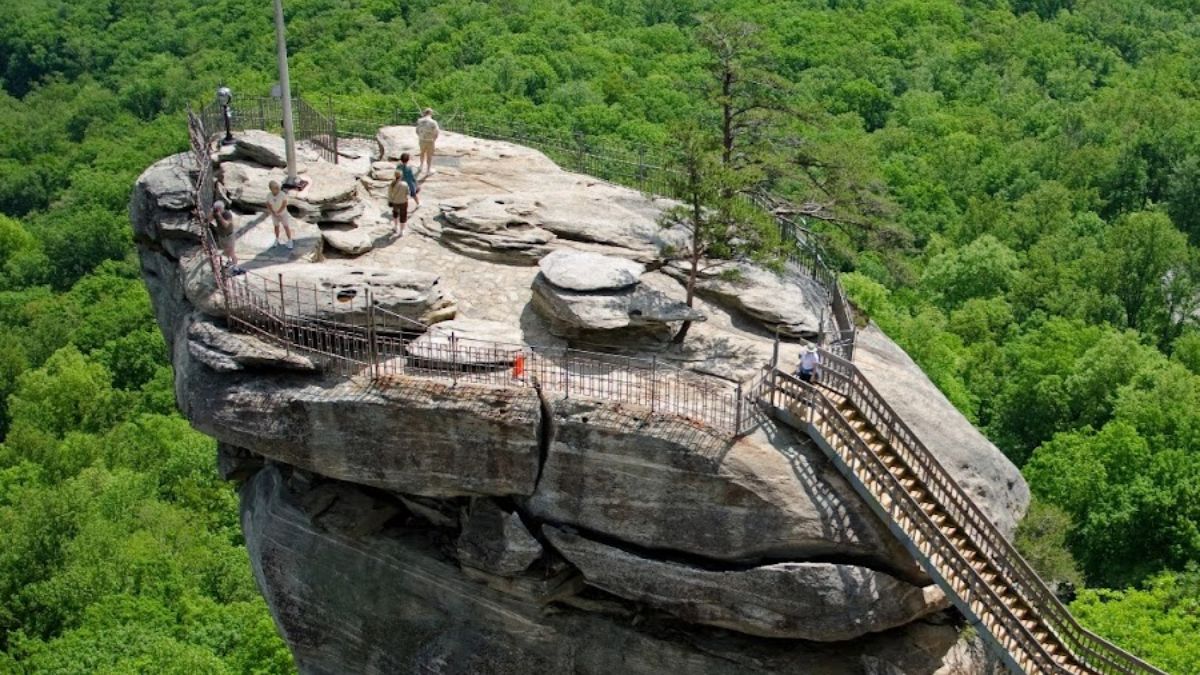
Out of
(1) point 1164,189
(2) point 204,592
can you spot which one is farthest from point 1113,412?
(2) point 204,592

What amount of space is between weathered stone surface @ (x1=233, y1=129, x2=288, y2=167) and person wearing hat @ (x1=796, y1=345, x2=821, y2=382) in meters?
14.5

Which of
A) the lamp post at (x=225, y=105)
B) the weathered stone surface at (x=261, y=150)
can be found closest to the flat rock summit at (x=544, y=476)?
the weathered stone surface at (x=261, y=150)

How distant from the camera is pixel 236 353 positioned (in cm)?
2914

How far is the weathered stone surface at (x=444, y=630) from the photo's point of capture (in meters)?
27.5

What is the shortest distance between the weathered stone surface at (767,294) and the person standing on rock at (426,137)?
312 inches

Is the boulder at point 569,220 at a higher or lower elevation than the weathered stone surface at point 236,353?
higher

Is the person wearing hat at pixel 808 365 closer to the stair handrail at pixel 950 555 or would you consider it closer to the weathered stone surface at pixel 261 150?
the stair handrail at pixel 950 555

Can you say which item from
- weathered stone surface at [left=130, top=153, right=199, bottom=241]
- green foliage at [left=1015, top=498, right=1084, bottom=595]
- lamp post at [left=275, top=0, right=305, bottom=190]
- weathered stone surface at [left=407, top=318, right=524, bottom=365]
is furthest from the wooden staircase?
weathered stone surface at [left=130, top=153, right=199, bottom=241]

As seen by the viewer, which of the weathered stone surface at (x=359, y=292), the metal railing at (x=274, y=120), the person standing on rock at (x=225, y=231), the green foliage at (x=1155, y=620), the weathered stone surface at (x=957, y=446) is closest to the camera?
the weathered stone surface at (x=957, y=446)

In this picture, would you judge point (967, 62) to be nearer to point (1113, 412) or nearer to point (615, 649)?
point (1113, 412)

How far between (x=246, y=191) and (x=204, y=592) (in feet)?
88.3

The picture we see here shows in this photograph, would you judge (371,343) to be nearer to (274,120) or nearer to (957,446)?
(957,446)

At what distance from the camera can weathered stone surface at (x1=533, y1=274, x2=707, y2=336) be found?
29.1 metres

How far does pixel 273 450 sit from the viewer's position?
29031 millimetres
